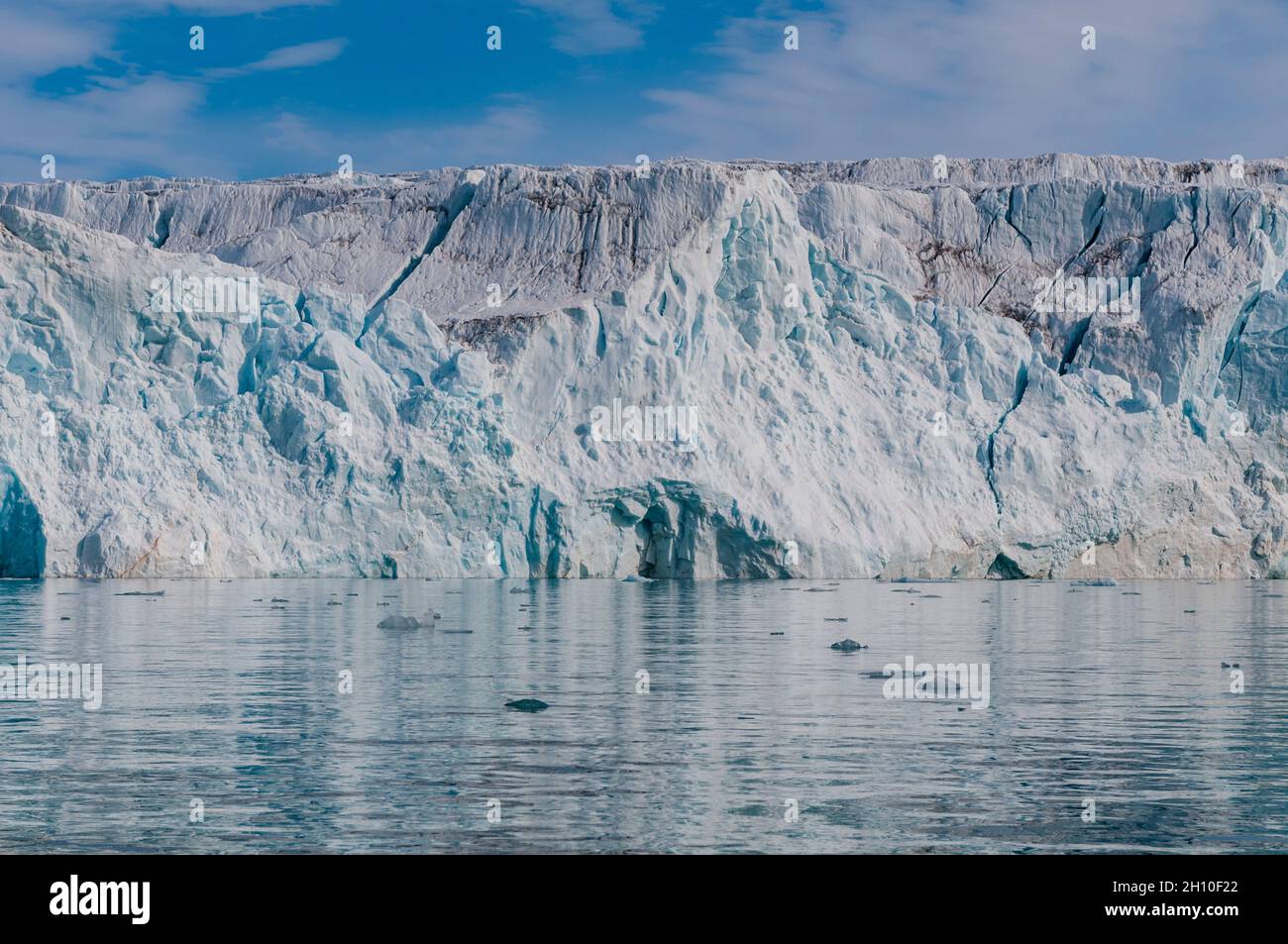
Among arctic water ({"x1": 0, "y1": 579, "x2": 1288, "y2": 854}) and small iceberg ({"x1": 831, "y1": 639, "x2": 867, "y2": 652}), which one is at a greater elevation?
small iceberg ({"x1": 831, "y1": 639, "x2": 867, "y2": 652})

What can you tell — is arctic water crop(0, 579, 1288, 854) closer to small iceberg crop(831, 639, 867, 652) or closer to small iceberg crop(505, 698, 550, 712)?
small iceberg crop(505, 698, 550, 712)

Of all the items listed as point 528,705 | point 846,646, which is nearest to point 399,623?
point 846,646

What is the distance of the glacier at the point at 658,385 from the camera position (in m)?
30.4

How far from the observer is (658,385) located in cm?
3303

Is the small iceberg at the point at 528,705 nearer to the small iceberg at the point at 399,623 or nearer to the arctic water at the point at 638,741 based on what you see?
the arctic water at the point at 638,741

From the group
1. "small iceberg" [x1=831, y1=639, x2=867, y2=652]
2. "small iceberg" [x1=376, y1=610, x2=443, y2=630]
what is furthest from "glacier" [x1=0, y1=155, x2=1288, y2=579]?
"small iceberg" [x1=831, y1=639, x2=867, y2=652]

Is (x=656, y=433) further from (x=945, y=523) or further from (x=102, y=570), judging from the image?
(x=102, y=570)

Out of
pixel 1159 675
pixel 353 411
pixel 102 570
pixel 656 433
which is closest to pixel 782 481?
pixel 656 433

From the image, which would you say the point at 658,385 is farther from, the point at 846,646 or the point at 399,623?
the point at 846,646

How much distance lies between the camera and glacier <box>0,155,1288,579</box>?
30.4 m

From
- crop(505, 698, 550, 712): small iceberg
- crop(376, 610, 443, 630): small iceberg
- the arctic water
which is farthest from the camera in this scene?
crop(376, 610, 443, 630): small iceberg

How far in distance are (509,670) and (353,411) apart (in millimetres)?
18551
